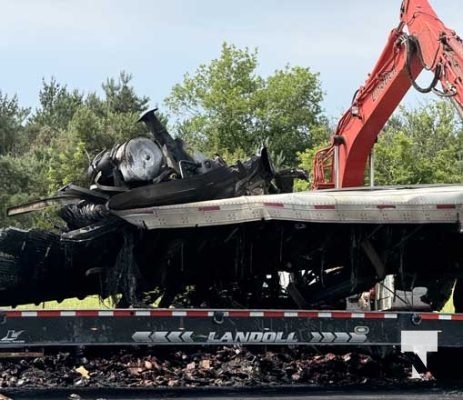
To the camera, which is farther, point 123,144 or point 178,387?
point 178,387

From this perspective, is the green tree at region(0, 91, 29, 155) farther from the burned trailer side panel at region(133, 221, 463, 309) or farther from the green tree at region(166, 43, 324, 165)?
the burned trailer side panel at region(133, 221, 463, 309)

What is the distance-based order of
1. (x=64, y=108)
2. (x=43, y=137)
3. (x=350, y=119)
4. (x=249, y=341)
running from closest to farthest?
(x=249, y=341) → (x=350, y=119) → (x=43, y=137) → (x=64, y=108)

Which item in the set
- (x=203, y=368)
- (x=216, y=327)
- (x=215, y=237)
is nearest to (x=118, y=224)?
(x=215, y=237)

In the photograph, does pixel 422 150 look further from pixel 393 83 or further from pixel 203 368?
pixel 203 368

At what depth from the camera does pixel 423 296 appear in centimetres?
805

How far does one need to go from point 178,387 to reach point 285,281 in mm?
1355

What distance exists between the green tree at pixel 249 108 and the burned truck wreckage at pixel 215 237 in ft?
125

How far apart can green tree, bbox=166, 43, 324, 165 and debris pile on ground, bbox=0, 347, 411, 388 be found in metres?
37.2

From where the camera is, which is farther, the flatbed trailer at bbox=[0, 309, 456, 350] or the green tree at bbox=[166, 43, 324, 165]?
the green tree at bbox=[166, 43, 324, 165]

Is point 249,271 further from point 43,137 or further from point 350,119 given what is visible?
point 43,137

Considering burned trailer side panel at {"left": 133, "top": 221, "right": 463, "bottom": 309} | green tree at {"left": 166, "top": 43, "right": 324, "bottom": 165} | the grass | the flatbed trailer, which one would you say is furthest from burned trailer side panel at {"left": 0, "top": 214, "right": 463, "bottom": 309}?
green tree at {"left": 166, "top": 43, "right": 324, "bottom": 165}

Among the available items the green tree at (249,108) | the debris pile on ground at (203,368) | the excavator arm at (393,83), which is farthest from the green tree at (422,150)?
the debris pile on ground at (203,368)

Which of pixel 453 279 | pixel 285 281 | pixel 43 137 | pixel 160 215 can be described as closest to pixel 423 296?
pixel 453 279

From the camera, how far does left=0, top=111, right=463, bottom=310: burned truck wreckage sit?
21.2ft
